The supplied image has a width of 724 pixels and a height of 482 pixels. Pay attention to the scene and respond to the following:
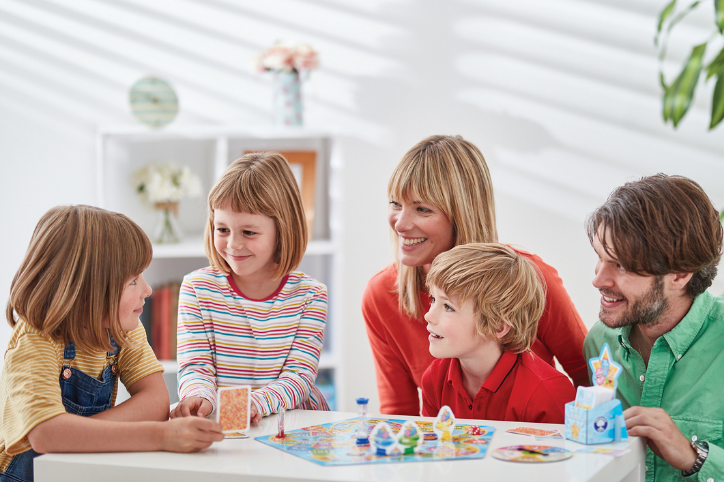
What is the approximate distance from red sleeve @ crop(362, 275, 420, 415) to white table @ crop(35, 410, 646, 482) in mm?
782

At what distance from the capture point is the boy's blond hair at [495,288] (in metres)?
1.48

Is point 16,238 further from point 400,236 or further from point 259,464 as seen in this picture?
point 259,464

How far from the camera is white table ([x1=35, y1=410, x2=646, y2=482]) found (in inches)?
39.5

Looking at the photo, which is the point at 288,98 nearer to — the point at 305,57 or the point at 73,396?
the point at 305,57

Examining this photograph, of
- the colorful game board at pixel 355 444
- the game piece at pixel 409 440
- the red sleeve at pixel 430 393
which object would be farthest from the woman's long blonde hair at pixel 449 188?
the game piece at pixel 409 440

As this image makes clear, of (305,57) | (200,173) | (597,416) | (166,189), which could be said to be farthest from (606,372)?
(200,173)

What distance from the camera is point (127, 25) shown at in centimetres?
316

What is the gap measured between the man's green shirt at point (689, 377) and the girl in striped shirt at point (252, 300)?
2.32 feet

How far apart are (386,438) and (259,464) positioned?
0.65ft

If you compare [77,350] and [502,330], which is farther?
[502,330]

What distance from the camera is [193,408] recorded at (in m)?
1.39

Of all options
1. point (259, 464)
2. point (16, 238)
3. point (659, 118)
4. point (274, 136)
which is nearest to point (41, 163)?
point (16, 238)

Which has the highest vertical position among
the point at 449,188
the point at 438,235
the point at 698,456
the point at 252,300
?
the point at 449,188

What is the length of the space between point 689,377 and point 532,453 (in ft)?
1.64
